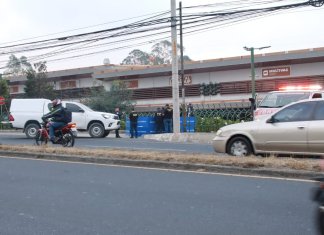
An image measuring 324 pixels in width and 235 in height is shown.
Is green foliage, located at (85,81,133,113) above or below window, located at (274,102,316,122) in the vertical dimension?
above

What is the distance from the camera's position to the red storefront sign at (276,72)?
37266mm

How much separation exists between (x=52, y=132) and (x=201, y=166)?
24.5ft

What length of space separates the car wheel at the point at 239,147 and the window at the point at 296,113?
94 cm

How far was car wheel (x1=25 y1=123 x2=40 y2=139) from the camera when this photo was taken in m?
23.1

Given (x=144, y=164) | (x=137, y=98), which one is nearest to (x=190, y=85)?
(x=137, y=98)

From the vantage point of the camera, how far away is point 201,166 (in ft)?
33.6

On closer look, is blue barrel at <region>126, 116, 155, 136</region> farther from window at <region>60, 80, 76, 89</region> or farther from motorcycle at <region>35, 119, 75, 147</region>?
window at <region>60, 80, 76, 89</region>

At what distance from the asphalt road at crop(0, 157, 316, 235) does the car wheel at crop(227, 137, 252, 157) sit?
96.1 inches

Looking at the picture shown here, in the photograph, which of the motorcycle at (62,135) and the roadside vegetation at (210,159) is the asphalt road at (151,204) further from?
the motorcycle at (62,135)

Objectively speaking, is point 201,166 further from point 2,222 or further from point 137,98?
point 137,98

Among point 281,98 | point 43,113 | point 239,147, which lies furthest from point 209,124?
point 239,147

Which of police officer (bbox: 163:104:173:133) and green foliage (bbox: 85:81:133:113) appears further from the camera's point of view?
green foliage (bbox: 85:81:133:113)

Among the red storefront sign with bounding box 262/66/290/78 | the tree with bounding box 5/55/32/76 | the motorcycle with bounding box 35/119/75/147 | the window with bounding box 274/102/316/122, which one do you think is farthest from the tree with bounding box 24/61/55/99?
the window with bounding box 274/102/316/122

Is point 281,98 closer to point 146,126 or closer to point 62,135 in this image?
point 62,135
